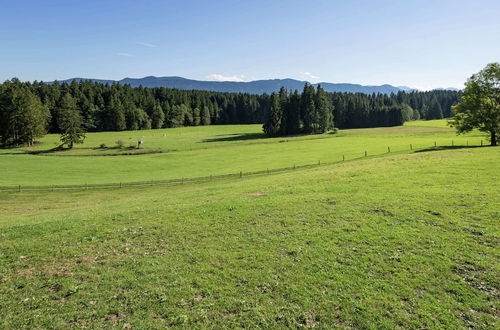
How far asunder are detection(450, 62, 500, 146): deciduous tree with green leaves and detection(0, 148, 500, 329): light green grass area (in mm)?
35954

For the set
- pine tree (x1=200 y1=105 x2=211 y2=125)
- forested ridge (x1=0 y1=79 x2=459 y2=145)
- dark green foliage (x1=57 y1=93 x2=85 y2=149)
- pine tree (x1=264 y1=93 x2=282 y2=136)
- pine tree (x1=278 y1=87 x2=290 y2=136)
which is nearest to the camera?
dark green foliage (x1=57 y1=93 x2=85 y2=149)

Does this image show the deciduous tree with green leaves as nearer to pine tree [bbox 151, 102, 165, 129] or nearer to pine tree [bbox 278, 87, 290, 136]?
pine tree [bbox 278, 87, 290, 136]

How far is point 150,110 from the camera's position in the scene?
14575cm

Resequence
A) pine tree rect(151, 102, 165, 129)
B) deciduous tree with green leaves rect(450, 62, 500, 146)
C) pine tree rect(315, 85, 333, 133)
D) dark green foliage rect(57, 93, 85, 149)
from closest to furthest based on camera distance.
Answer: deciduous tree with green leaves rect(450, 62, 500, 146) → dark green foliage rect(57, 93, 85, 149) → pine tree rect(315, 85, 333, 133) → pine tree rect(151, 102, 165, 129)

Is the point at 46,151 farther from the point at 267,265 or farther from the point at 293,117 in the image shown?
the point at 267,265

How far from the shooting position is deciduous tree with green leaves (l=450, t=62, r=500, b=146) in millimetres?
46031

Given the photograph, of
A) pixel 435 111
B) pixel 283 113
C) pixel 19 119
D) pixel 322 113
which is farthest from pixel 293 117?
pixel 435 111

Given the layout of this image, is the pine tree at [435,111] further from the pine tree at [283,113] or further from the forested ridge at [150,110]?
the pine tree at [283,113]

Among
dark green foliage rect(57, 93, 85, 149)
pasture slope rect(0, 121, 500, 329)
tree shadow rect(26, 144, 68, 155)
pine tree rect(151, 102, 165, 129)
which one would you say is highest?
pine tree rect(151, 102, 165, 129)

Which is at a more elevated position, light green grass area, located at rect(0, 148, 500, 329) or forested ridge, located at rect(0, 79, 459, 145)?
forested ridge, located at rect(0, 79, 459, 145)

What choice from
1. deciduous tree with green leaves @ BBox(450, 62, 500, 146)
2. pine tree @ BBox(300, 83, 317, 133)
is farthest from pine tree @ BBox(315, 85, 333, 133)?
deciduous tree with green leaves @ BBox(450, 62, 500, 146)

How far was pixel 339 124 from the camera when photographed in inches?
6014

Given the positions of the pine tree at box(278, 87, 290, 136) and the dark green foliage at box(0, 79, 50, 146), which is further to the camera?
the pine tree at box(278, 87, 290, 136)

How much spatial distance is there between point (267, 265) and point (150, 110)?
147m
